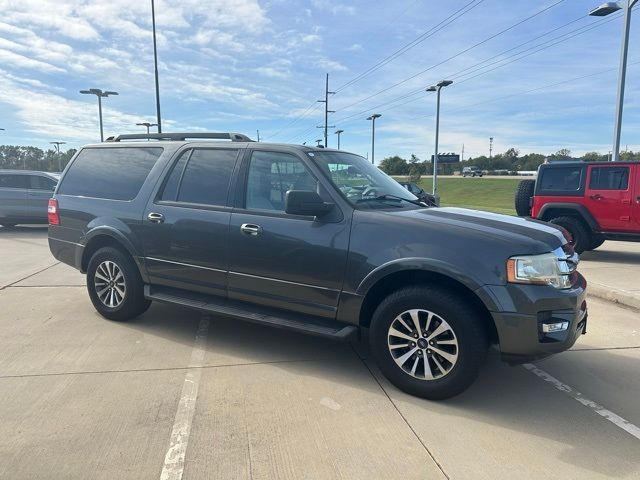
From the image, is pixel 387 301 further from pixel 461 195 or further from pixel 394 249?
pixel 461 195

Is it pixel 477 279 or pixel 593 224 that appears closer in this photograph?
pixel 477 279

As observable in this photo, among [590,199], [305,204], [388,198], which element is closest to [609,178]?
[590,199]

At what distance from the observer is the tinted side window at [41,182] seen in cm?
1381

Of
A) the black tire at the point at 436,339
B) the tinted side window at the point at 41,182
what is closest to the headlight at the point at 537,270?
the black tire at the point at 436,339

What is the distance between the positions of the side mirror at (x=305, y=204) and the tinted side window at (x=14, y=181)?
506 inches

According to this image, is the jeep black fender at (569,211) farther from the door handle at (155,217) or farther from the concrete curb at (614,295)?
the door handle at (155,217)

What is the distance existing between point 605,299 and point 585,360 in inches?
104

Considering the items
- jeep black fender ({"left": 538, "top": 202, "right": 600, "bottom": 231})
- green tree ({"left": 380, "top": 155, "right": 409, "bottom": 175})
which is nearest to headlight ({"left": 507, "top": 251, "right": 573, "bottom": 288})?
jeep black fender ({"left": 538, "top": 202, "right": 600, "bottom": 231})

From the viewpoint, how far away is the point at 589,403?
3.59 m

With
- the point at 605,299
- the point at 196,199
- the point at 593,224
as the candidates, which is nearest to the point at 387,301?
the point at 196,199

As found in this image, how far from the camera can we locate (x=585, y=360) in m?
4.40

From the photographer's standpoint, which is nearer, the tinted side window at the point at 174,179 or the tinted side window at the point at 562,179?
the tinted side window at the point at 174,179

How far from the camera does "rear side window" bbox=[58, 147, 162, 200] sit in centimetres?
512

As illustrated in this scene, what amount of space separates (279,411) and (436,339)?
122cm
